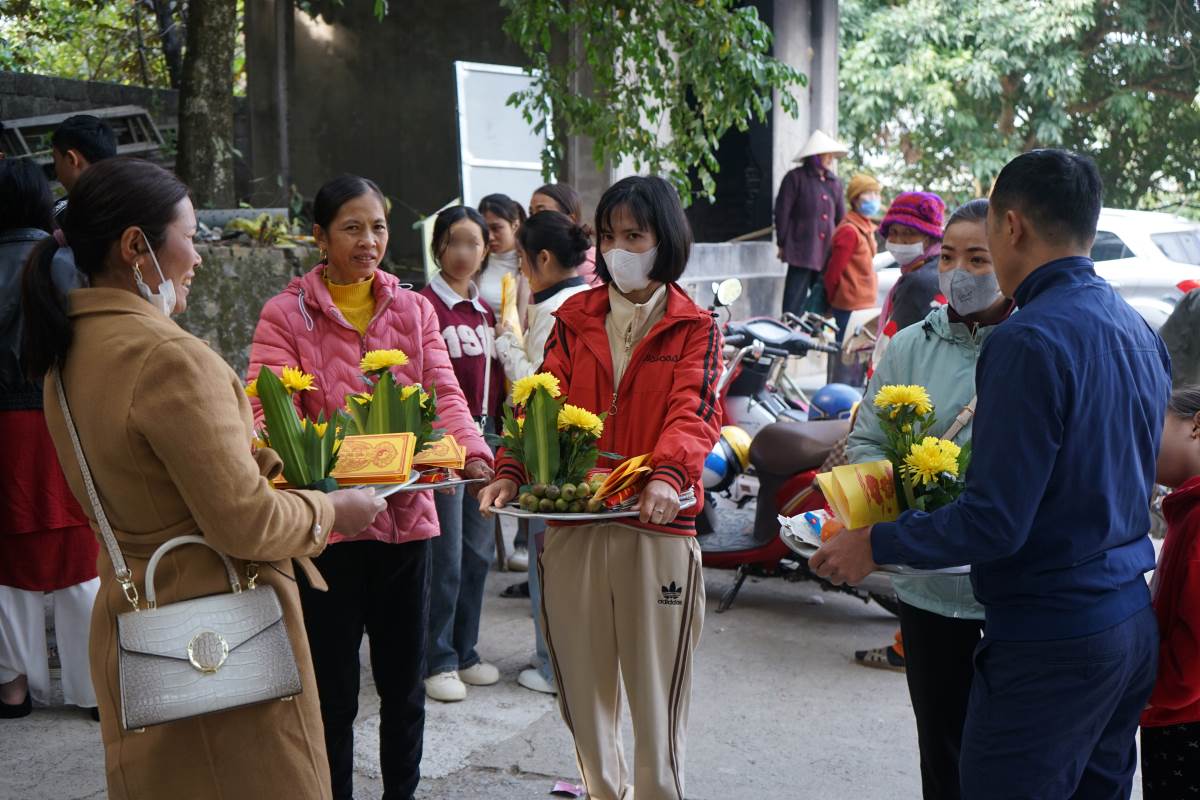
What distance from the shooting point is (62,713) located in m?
4.39

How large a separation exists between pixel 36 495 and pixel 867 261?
7686 mm

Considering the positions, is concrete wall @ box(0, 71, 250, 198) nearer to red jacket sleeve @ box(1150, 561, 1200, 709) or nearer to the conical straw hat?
the conical straw hat

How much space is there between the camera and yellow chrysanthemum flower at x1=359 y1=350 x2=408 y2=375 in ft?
10.4

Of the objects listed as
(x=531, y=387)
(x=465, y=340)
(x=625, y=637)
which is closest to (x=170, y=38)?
(x=465, y=340)

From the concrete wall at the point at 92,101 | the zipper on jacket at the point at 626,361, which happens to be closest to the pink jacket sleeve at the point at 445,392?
the zipper on jacket at the point at 626,361

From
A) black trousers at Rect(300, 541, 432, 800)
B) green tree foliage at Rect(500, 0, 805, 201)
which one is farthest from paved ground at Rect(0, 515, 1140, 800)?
green tree foliage at Rect(500, 0, 805, 201)

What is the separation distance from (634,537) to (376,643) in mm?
832

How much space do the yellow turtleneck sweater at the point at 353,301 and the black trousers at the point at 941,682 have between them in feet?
5.87

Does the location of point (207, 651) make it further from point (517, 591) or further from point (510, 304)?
point (517, 591)

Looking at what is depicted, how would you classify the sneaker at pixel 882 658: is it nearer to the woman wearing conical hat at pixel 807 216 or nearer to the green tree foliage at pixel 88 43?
the woman wearing conical hat at pixel 807 216

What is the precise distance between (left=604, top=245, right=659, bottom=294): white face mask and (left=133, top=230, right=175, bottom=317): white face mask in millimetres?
1305

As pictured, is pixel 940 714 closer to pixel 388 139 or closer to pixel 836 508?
pixel 836 508

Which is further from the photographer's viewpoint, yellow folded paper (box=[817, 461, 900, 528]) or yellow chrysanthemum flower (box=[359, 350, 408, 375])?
yellow chrysanthemum flower (box=[359, 350, 408, 375])

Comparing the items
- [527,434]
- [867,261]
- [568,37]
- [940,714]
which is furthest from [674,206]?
[867,261]
